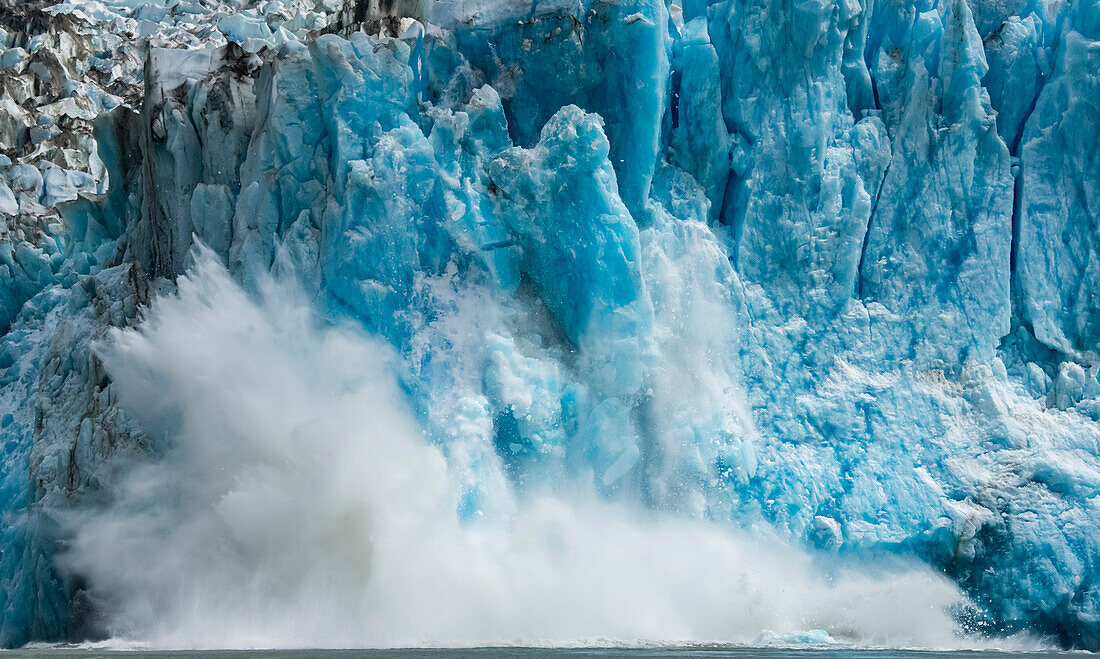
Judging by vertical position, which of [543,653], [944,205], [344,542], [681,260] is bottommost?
[543,653]

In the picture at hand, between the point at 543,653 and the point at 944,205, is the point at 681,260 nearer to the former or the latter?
the point at 944,205

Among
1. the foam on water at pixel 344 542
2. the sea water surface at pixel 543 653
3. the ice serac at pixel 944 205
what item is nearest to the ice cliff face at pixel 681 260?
the ice serac at pixel 944 205

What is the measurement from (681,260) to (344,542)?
22.4 ft

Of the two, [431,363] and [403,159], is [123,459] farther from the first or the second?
[403,159]

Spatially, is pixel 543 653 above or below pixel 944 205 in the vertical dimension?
below

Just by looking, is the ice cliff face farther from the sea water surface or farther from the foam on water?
the sea water surface

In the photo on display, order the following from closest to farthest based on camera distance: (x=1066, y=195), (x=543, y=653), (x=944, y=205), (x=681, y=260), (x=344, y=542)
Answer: (x=543, y=653)
(x=344, y=542)
(x=681, y=260)
(x=944, y=205)
(x=1066, y=195)

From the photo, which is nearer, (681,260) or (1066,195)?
(681,260)

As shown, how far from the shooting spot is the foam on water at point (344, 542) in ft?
53.3

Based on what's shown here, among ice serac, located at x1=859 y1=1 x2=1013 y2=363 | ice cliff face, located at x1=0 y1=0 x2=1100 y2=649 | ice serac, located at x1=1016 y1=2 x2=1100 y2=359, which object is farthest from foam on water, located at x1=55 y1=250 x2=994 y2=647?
ice serac, located at x1=1016 y1=2 x2=1100 y2=359

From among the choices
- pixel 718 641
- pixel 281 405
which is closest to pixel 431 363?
pixel 281 405

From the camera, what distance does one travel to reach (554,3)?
63.3 feet

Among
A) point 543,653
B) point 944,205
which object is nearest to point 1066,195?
point 944,205

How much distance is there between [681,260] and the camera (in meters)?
19.2
